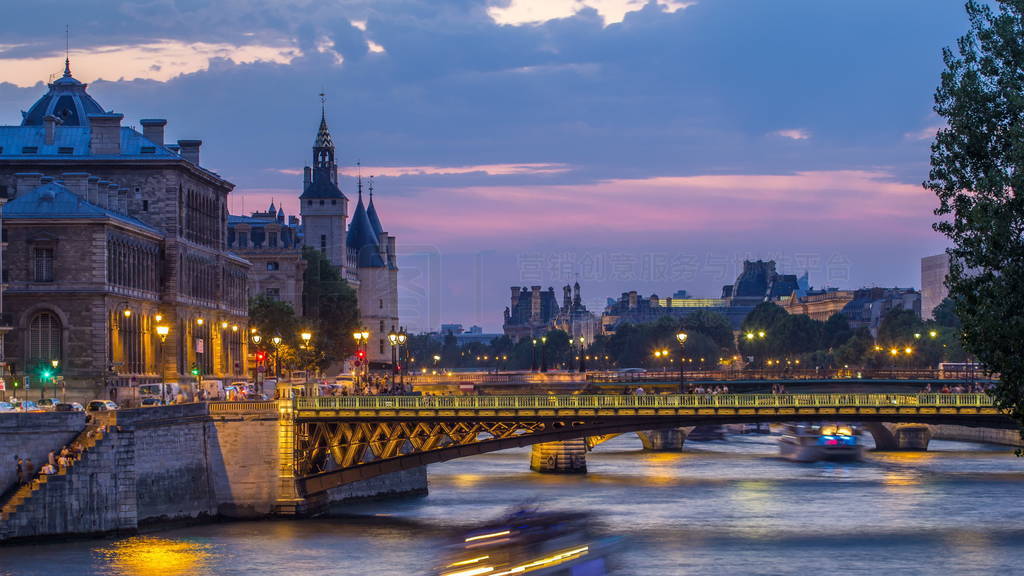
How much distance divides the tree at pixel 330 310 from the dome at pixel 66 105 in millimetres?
50137

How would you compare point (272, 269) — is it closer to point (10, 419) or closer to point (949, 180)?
point (10, 419)

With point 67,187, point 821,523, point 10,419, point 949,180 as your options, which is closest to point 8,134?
point 67,187

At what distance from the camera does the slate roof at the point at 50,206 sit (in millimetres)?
88750

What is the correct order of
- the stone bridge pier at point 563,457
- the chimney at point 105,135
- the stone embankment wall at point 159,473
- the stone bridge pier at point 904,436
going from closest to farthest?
the stone embankment wall at point 159,473 → the chimney at point 105,135 → the stone bridge pier at point 563,457 → the stone bridge pier at point 904,436

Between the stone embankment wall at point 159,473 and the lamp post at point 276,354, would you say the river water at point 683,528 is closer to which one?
the stone embankment wall at point 159,473

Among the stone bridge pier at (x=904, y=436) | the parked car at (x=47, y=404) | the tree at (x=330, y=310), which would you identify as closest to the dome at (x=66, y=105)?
the parked car at (x=47, y=404)

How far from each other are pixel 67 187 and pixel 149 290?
8637 millimetres

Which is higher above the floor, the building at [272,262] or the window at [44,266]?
the building at [272,262]

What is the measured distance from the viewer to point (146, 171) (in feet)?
334

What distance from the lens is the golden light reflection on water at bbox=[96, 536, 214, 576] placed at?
58312mm

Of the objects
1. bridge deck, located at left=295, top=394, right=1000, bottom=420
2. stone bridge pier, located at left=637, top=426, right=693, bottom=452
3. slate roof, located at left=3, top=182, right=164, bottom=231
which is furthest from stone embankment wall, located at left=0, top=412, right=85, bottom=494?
stone bridge pier, located at left=637, top=426, right=693, bottom=452

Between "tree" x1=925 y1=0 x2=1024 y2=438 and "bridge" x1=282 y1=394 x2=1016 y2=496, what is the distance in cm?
3098

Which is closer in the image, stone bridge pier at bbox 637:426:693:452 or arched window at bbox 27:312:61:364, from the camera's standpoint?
arched window at bbox 27:312:61:364

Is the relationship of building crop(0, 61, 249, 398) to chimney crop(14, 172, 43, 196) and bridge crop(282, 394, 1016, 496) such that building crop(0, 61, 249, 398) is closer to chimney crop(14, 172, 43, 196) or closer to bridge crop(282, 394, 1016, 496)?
chimney crop(14, 172, 43, 196)
